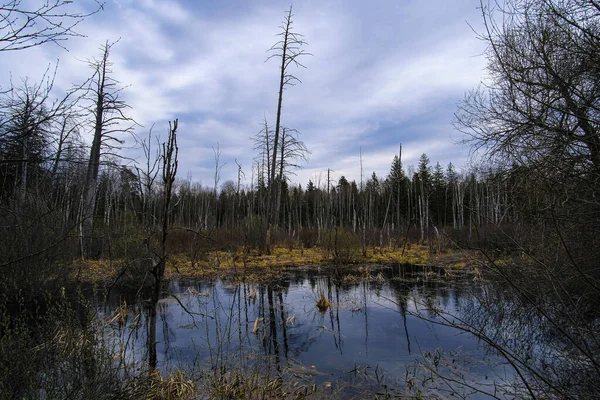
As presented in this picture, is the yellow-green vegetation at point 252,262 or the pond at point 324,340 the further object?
the yellow-green vegetation at point 252,262

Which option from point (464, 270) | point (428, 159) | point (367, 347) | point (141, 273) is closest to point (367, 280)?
point (464, 270)

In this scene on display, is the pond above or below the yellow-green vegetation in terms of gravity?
below

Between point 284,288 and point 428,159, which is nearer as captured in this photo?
point 284,288

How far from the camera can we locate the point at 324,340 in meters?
6.27

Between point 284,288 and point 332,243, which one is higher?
point 332,243

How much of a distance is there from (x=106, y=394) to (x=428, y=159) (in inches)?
2045

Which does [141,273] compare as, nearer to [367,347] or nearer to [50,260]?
[50,260]

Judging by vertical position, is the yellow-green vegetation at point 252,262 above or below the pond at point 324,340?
above

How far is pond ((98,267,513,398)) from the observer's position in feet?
15.1

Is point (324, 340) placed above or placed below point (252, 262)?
below

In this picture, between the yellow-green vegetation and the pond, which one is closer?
the pond

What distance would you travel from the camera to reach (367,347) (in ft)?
19.3

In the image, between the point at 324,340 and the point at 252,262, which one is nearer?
the point at 324,340

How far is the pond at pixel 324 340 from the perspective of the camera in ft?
15.1
